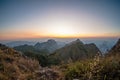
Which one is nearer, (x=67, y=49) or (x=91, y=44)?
(x=67, y=49)

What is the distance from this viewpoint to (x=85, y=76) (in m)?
8.56

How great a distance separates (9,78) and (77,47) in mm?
106419

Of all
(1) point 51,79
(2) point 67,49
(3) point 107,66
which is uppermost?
(3) point 107,66

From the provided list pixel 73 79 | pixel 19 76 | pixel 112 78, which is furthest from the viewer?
pixel 19 76

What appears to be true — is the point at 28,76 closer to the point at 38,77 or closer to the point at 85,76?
the point at 38,77

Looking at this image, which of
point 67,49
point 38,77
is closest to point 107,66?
point 38,77

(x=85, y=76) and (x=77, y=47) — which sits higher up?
(x=85, y=76)

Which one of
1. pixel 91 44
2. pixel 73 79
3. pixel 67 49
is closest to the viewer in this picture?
pixel 73 79

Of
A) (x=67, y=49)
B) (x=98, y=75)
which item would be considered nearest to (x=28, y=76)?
(x=98, y=75)

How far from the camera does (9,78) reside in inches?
373

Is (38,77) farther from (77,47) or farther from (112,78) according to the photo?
(77,47)

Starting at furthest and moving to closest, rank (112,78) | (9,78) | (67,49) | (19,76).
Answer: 1. (67,49)
2. (19,76)
3. (9,78)
4. (112,78)

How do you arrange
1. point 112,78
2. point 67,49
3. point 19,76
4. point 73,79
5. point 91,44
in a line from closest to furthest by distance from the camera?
point 112,78
point 73,79
point 19,76
point 67,49
point 91,44

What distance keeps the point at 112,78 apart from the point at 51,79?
3091 millimetres
